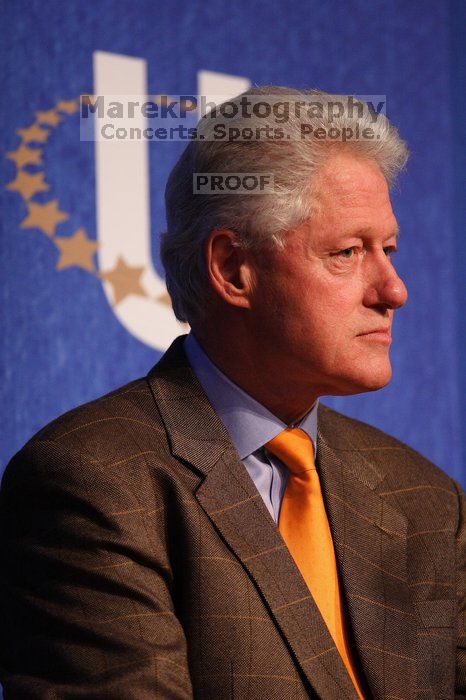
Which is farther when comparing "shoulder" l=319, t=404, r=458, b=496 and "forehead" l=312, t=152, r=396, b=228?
"shoulder" l=319, t=404, r=458, b=496

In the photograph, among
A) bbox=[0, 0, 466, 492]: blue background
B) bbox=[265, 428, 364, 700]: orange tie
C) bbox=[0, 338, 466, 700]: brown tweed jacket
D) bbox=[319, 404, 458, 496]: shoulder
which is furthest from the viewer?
bbox=[0, 0, 466, 492]: blue background

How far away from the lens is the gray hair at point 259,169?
1396mm

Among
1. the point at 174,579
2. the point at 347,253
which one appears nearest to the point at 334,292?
the point at 347,253

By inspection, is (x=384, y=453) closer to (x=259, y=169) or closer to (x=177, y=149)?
(x=259, y=169)

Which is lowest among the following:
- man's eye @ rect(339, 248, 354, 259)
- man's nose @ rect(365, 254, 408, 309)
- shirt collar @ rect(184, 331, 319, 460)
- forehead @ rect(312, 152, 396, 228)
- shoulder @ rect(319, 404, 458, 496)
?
shoulder @ rect(319, 404, 458, 496)

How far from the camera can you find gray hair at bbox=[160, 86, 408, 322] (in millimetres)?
1396

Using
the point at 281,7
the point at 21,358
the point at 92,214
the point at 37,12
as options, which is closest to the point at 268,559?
the point at 21,358

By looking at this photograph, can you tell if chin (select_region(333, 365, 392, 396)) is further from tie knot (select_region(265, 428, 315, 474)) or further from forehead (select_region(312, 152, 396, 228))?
forehead (select_region(312, 152, 396, 228))

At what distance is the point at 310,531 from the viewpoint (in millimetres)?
1364

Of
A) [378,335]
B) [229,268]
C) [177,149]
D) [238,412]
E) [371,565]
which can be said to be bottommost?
[371,565]

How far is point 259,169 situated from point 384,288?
0.77ft

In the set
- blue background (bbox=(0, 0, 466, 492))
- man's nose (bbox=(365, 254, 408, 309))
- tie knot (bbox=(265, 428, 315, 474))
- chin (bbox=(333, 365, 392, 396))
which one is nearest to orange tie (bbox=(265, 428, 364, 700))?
tie knot (bbox=(265, 428, 315, 474))

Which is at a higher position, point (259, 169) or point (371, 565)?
point (259, 169)

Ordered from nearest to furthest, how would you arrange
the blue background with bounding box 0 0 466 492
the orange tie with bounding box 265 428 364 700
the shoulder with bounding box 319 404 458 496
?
the orange tie with bounding box 265 428 364 700 < the shoulder with bounding box 319 404 458 496 < the blue background with bounding box 0 0 466 492
